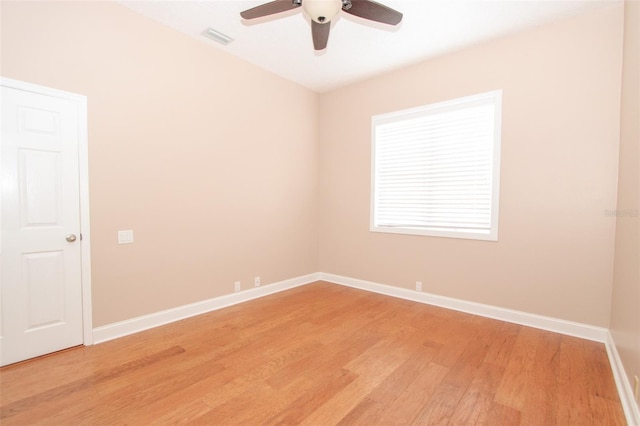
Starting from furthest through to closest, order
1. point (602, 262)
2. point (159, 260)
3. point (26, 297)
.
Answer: point (159, 260) < point (602, 262) < point (26, 297)

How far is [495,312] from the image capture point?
132 inches

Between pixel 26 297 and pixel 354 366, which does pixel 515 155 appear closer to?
pixel 354 366

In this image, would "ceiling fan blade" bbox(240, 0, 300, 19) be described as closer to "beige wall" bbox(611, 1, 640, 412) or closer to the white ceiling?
the white ceiling

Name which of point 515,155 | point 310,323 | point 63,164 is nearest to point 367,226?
point 310,323

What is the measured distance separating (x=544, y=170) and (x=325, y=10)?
107 inches

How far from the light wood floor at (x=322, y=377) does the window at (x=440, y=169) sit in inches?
48.6

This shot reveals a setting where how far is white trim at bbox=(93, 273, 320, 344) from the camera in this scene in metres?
2.83

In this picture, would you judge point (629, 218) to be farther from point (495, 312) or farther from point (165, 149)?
point (165, 149)

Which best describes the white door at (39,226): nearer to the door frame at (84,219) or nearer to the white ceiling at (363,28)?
the door frame at (84,219)

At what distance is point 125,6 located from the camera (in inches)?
112

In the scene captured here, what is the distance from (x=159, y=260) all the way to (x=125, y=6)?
258 cm

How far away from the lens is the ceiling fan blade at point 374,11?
2.19 m

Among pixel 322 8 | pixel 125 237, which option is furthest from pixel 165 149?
pixel 322 8

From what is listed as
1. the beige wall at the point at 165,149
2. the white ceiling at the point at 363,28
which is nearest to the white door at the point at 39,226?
the beige wall at the point at 165,149
